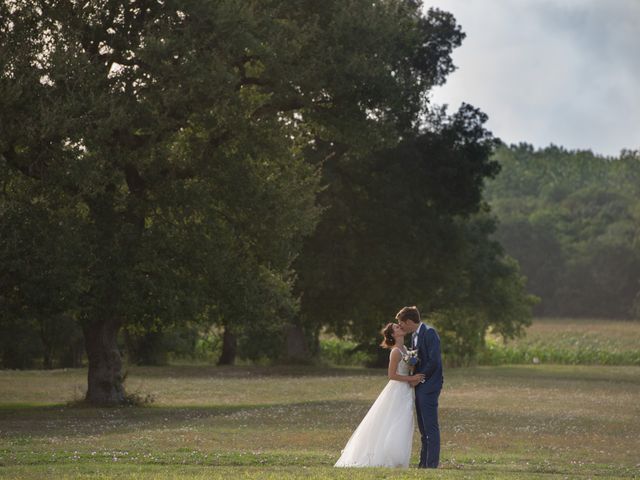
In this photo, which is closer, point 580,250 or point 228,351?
point 228,351

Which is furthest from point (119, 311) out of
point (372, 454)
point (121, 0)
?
point (372, 454)

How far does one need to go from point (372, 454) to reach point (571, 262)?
4576 inches

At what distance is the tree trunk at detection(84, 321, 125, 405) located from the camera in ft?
114

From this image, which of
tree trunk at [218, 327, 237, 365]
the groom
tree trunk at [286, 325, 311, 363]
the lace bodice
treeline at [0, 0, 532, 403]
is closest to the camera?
the groom

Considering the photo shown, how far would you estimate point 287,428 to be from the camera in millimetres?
28328

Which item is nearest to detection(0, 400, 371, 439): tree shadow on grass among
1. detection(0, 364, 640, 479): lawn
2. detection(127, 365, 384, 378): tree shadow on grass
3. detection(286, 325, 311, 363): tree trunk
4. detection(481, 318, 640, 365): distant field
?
detection(0, 364, 640, 479): lawn

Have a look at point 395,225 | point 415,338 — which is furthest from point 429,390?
point 395,225

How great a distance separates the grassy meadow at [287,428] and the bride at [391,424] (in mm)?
782

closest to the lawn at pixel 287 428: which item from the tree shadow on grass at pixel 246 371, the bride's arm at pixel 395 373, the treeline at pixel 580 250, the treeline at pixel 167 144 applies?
the bride's arm at pixel 395 373

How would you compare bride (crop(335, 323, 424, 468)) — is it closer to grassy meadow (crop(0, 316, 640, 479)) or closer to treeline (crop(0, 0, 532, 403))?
grassy meadow (crop(0, 316, 640, 479))

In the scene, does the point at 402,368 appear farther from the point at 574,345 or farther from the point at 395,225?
the point at 574,345

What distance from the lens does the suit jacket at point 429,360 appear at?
1736 centimetres

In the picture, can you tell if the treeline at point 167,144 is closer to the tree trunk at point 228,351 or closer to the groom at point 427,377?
the groom at point 427,377

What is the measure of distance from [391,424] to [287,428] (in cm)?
1075
